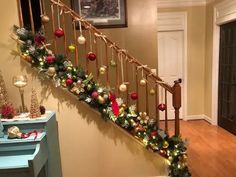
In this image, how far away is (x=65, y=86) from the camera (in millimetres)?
2262

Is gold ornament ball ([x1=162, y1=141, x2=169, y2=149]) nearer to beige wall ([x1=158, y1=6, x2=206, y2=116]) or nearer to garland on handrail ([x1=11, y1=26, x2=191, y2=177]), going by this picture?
garland on handrail ([x1=11, y1=26, x2=191, y2=177])

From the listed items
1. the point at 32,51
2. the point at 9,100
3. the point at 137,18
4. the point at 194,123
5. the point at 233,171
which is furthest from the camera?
the point at 194,123

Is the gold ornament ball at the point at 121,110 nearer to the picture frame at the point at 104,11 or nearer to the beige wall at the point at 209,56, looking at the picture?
the picture frame at the point at 104,11

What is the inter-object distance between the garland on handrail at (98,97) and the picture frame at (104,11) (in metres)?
1.41

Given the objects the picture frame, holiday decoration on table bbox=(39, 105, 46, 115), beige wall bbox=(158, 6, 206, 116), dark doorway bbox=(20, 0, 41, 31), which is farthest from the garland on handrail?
beige wall bbox=(158, 6, 206, 116)

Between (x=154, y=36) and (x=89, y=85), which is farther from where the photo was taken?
(x=154, y=36)

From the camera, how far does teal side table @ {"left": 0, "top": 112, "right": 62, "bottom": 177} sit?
1.65 m

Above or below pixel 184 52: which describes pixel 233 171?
below

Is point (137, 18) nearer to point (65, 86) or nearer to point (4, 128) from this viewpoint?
point (65, 86)

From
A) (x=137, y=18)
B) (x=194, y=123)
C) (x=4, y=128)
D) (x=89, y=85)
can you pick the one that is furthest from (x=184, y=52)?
(x=4, y=128)

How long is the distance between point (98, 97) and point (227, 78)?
3.02 meters

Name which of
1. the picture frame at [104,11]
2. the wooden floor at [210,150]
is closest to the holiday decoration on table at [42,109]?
the picture frame at [104,11]

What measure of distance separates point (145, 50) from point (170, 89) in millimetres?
1351

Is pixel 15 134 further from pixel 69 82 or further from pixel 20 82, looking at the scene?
pixel 69 82
